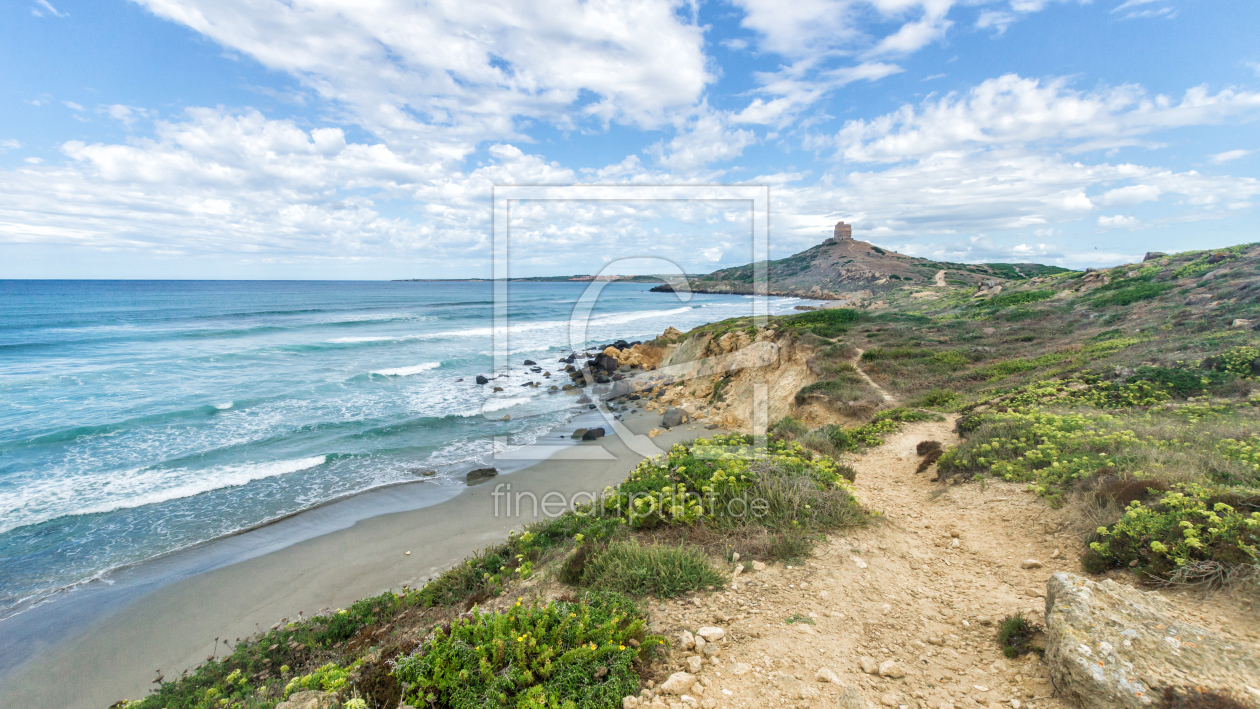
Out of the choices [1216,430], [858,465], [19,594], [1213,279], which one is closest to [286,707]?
[858,465]

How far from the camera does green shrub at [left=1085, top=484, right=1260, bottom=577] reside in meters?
3.82

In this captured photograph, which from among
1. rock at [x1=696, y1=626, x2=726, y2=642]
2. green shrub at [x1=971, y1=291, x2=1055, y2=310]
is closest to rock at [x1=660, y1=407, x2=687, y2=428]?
rock at [x1=696, y1=626, x2=726, y2=642]

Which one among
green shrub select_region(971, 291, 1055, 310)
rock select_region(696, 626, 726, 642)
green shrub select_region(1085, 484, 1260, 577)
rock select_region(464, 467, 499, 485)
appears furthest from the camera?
green shrub select_region(971, 291, 1055, 310)

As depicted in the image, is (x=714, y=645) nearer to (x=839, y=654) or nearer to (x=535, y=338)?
(x=839, y=654)

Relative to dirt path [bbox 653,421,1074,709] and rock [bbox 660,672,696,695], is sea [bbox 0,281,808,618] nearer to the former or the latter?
dirt path [bbox 653,421,1074,709]

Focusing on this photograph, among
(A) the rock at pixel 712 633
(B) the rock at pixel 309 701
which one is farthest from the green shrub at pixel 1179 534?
(B) the rock at pixel 309 701

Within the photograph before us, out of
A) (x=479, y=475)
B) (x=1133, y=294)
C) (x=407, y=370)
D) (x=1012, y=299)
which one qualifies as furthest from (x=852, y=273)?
(x=479, y=475)

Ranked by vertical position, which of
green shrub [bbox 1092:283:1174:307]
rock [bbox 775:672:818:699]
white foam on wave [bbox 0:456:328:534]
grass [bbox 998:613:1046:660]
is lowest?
white foam on wave [bbox 0:456:328:534]

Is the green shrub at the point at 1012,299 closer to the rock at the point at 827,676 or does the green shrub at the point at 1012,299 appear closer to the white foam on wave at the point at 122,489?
the rock at the point at 827,676

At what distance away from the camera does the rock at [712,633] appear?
3.96 meters

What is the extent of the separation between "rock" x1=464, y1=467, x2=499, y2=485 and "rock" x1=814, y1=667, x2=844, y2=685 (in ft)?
34.6

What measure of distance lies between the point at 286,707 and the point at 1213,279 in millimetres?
30457

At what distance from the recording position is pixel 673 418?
56.0ft

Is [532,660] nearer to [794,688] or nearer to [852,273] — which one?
[794,688]
